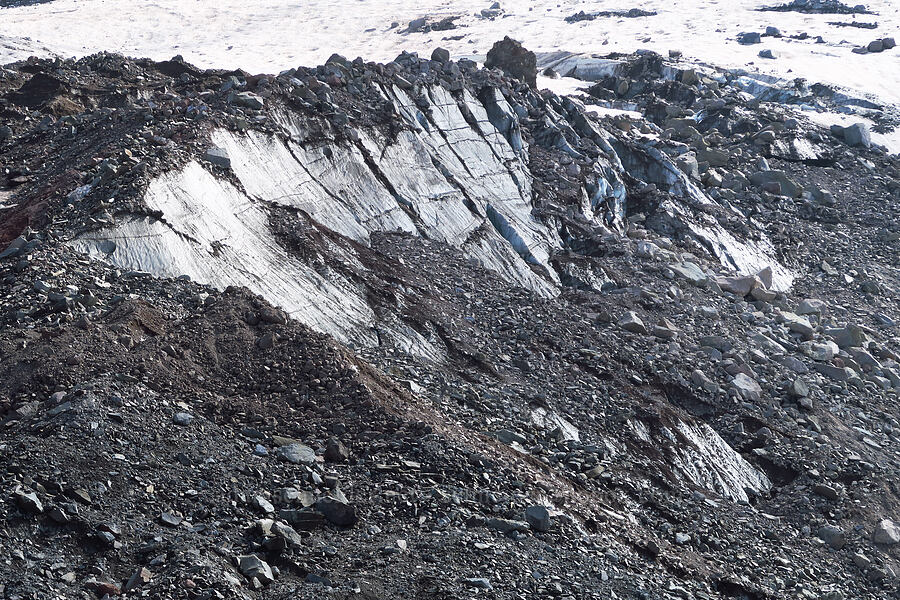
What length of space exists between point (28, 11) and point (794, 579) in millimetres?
61800

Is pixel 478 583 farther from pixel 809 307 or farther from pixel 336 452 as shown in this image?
pixel 809 307

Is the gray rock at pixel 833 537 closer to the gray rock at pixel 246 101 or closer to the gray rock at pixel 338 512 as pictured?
the gray rock at pixel 338 512

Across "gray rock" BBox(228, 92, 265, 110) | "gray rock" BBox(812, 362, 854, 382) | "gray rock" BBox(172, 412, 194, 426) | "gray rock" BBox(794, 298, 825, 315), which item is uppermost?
"gray rock" BBox(228, 92, 265, 110)

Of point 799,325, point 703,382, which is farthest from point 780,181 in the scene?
point 703,382

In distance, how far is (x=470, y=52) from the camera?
176 feet

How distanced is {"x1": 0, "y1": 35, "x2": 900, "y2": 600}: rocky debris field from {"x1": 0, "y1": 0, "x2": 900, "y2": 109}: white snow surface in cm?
2693

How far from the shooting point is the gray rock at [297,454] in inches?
405

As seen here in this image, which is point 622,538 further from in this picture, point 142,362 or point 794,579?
point 142,362

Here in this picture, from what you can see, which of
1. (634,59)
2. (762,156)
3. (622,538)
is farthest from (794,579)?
(634,59)

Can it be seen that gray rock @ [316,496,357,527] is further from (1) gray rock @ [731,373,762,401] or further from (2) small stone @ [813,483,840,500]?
(1) gray rock @ [731,373,762,401]

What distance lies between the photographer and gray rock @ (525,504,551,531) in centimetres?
1025

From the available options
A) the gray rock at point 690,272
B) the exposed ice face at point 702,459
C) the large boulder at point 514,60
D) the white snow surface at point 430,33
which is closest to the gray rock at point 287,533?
the exposed ice face at point 702,459

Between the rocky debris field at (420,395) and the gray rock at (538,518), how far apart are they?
0.03m

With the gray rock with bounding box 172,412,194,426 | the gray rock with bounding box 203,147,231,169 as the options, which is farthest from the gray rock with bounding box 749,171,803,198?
the gray rock with bounding box 172,412,194,426
